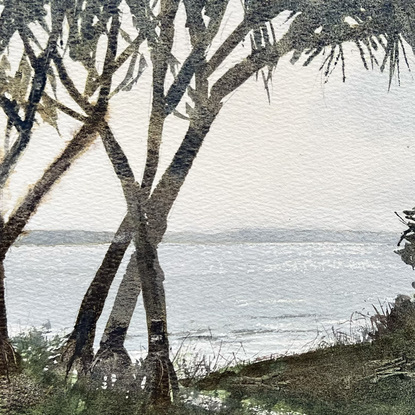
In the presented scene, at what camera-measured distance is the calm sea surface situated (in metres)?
1.42

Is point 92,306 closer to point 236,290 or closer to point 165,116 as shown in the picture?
point 236,290

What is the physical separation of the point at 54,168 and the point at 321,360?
2.93 feet

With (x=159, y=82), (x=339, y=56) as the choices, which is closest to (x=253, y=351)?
(x=159, y=82)

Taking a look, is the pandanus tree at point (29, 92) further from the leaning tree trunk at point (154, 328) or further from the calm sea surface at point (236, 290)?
the leaning tree trunk at point (154, 328)

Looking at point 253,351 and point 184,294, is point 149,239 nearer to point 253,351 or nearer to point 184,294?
point 184,294

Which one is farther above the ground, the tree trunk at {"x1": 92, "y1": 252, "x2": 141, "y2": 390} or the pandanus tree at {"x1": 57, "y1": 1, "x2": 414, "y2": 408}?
the pandanus tree at {"x1": 57, "y1": 1, "x2": 414, "y2": 408}

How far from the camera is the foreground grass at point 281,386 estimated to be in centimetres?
142

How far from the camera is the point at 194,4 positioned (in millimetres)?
1525

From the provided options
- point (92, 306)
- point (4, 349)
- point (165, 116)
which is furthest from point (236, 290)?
point (4, 349)

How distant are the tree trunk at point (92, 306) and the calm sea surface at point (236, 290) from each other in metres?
0.02

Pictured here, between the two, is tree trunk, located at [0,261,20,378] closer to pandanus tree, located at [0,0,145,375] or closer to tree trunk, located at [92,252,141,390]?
pandanus tree, located at [0,0,145,375]

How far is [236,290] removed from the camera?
1.52m

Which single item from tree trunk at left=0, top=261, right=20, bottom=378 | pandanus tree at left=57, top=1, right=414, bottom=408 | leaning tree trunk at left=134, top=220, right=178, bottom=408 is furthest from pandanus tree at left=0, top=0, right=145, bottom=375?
leaning tree trunk at left=134, top=220, right=178, bottom=408

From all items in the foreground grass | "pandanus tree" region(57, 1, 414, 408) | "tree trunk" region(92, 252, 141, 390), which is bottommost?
the foreground grass
